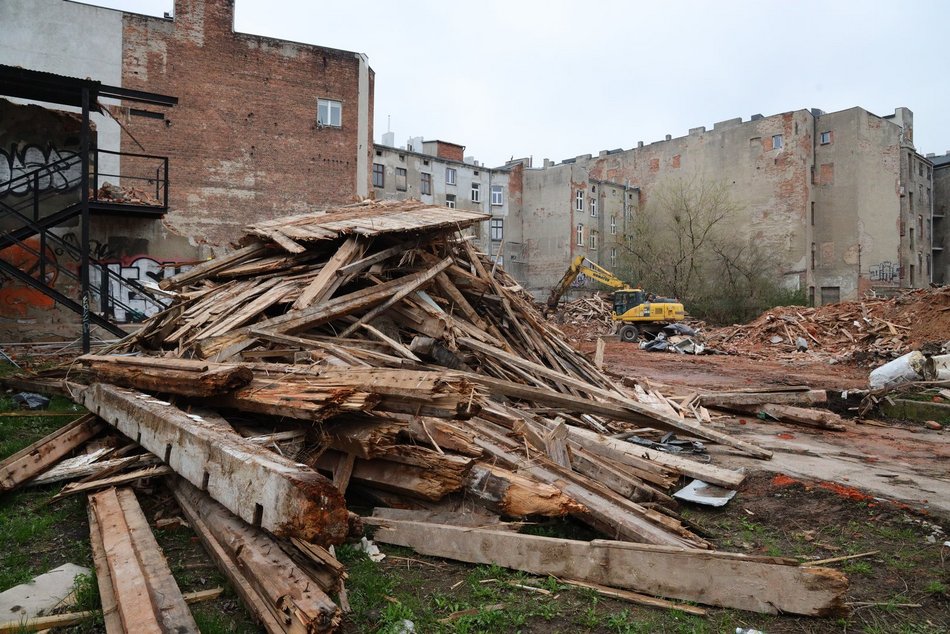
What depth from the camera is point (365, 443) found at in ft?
14.1

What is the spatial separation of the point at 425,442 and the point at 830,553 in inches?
124

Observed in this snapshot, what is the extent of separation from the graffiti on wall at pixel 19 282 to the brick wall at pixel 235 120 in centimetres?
769

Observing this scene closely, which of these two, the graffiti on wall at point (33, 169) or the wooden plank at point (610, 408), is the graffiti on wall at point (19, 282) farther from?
the wooden plank at point (610, 408)

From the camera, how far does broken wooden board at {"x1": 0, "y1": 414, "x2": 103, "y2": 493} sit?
507cm

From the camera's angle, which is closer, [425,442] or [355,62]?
[425,442]

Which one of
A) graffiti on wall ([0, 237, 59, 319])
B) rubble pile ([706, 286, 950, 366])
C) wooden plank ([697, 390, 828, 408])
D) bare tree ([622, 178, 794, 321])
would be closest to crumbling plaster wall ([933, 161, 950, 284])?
bare tree ([622, 178, 794, 321])

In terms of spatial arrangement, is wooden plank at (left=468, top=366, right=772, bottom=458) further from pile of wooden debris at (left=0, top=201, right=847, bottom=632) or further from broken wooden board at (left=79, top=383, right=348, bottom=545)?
broken wooden board at (left=79, top=383, right=348, bottom=545)

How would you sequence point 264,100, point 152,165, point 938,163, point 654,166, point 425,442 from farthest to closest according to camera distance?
point 938,163
point 654,166
point 264,100
point 152,165
point 425,442

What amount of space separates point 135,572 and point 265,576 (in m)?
0.73

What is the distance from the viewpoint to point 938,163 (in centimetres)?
5834

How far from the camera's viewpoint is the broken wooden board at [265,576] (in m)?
2.82

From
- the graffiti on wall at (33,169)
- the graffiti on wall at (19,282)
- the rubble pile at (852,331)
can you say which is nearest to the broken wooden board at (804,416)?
the rubble pile at (852,331)

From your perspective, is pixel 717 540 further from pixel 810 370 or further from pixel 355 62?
pixel 355 62

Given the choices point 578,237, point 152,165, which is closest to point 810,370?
point 152,165
